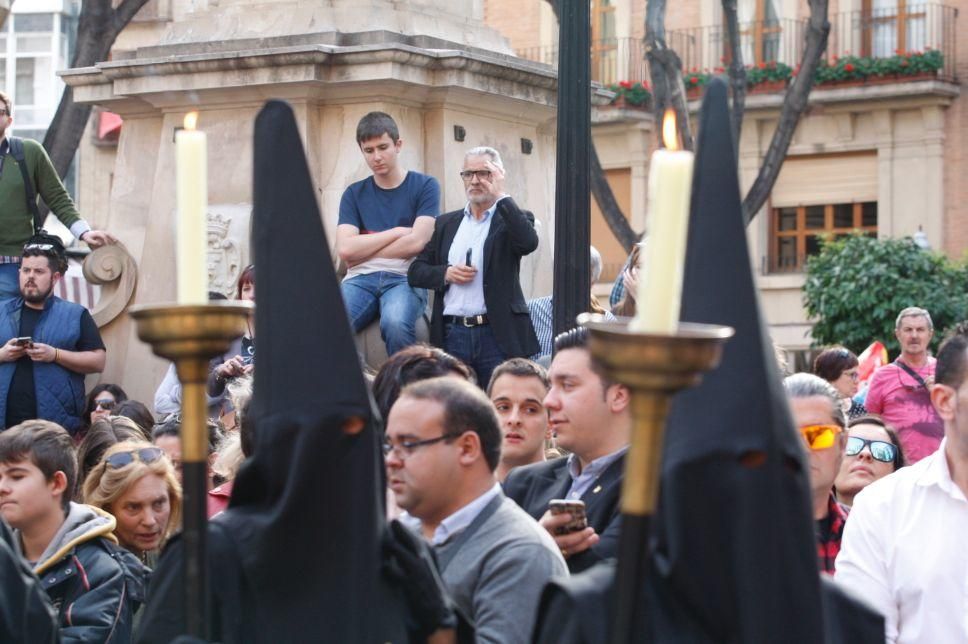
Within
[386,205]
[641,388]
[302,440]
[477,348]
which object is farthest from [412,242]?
[641,388]

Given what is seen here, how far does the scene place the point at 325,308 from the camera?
3.19 metres

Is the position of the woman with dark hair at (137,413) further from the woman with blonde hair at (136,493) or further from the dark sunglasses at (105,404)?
the woman with blonde hair at (136,493)

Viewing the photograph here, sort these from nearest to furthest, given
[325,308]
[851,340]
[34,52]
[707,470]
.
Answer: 1. [707,470]
2. [325,308]
3. [851,340]
4. [34,52]

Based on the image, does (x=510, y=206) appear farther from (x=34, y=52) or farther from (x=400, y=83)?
(x=34, y=52)

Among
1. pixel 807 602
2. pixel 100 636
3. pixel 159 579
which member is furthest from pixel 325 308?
pixel 100 636

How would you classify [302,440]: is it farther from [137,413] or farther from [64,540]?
[137,413]

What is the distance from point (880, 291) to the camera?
24.9 m

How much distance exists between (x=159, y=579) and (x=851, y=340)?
22.3 meters

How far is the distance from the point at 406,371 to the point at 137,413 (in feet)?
9.29

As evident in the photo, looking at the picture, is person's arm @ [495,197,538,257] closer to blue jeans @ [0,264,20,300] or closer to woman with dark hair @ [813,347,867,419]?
blue jeans @ [0,264,20,300]

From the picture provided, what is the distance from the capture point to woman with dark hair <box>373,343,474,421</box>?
596cm

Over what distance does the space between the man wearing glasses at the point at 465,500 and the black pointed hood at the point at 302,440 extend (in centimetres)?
112

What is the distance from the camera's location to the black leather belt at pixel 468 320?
8.35m

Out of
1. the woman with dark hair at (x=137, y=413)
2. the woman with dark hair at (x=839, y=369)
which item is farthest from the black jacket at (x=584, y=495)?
the woman with dark hair at (x=839, y=369)
